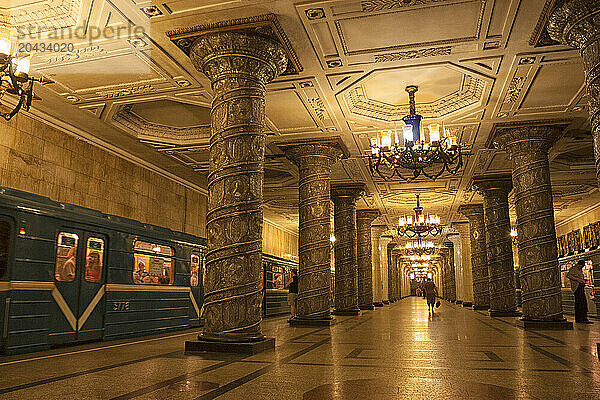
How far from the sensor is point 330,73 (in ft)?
26.2

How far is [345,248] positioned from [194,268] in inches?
204

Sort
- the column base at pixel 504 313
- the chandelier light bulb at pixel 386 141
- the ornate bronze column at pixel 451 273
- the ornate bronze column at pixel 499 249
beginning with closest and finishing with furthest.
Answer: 1. the chandelier light bulb at pixel 386 141
2. the column base at pixel 504 313
3. the ornate bronze column at pixel 499 249
4. the ornate bronze column at pixel 451 273

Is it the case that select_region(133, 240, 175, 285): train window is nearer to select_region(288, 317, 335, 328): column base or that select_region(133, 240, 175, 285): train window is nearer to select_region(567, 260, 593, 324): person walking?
select_region(288, 317, 335, 328): column base

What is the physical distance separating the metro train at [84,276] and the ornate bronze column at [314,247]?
3000 mm

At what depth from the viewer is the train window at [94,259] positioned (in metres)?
8.71

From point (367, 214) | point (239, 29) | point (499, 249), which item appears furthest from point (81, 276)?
point (367, 214)

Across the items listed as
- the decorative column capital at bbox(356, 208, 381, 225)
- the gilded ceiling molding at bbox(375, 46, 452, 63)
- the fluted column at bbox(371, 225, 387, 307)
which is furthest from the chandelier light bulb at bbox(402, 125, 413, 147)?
the fluted column at bbox(371, 225, 387, 307)

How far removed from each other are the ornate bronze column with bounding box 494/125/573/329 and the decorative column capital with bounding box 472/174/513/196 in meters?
4.52

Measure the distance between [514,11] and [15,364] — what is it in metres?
7.60

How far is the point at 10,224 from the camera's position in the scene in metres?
7.04

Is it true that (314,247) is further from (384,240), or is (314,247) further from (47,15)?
(384,240)

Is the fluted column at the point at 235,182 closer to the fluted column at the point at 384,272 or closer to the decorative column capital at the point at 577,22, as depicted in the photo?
the decorative column capital at the point at 577,22

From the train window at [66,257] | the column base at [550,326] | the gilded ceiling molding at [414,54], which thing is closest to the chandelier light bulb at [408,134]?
the gilded ceiling molding at [414,54]

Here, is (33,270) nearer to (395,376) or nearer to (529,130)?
(395,376)
